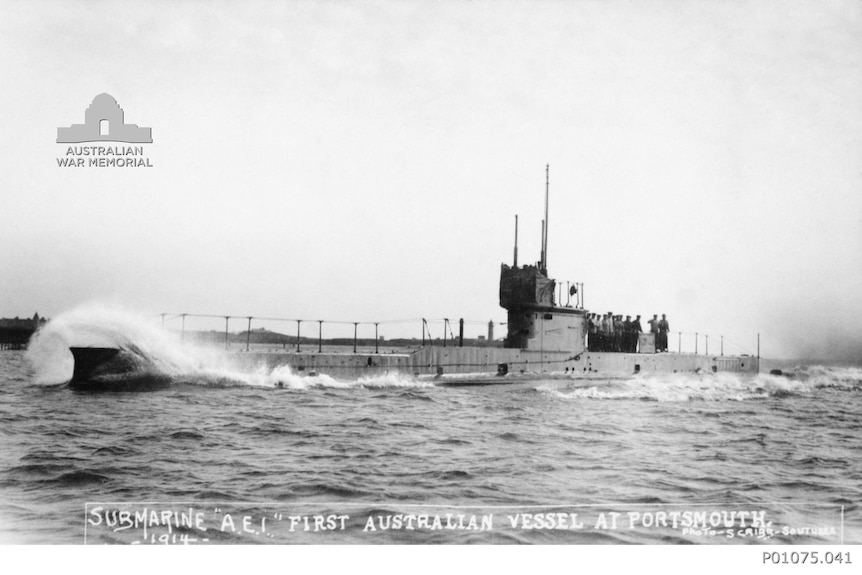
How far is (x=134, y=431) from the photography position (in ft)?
28.6

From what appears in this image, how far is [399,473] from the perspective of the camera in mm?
7156

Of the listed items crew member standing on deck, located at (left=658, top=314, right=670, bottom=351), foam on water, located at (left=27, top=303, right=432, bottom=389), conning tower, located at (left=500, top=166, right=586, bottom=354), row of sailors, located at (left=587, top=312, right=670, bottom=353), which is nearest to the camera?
foam on water, located at (left=27, top=303, right=432, bottom=389)

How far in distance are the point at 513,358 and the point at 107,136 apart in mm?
12346

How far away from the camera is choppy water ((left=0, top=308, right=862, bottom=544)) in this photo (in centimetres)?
623

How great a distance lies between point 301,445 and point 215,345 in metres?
7.72

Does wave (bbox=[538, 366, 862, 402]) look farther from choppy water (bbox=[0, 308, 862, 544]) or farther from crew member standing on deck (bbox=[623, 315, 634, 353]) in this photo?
choppy water (bbox=[0, 308, 862, 544])

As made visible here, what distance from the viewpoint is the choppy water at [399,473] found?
6.23m

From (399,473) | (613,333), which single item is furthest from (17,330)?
(399,473)

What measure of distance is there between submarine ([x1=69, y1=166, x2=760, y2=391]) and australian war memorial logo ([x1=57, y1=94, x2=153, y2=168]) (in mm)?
6990

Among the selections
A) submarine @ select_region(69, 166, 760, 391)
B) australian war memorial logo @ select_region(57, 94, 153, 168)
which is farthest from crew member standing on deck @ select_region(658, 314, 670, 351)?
australian war memorial logo @ select_region(57, 94, 153, 168)

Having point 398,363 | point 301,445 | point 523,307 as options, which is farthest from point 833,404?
point 301,445

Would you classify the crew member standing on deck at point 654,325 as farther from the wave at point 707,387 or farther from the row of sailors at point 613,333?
the wave at point 707,387
